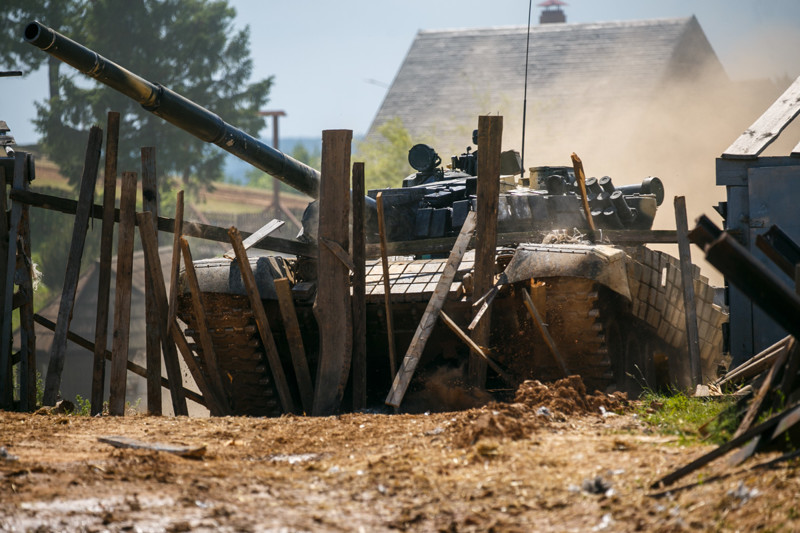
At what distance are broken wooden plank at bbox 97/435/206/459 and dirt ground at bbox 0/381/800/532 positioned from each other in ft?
0.14

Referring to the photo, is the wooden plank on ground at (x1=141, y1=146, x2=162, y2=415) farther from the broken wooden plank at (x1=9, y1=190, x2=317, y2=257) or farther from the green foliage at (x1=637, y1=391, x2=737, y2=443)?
the green foliage at (x1=637, y1=391, x2=737, y2=443)

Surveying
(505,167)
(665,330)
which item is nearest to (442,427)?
(665,330)

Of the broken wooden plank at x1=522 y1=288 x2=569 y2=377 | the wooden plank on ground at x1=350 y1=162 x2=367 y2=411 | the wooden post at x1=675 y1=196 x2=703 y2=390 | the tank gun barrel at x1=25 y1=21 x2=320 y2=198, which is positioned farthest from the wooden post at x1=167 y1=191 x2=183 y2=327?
→ the wooden post at x1=675 y1=196 x2=703 y2=390

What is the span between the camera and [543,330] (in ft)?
25.4

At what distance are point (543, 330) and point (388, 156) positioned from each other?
78.8ft

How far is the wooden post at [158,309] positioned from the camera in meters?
8.26

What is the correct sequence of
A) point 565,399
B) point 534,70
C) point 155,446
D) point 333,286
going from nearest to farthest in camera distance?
point 155,446, point 565,399, point 333,286, point 534,70

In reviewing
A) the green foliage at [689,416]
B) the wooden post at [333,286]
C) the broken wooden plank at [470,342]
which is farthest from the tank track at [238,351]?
the green foliage at [689,416]

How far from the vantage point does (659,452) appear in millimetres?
4828

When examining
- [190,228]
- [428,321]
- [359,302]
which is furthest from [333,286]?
[190,228]

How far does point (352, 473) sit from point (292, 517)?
867 mm

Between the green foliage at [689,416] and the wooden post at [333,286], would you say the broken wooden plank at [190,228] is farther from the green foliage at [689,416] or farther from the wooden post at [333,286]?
the green foliage at [689,416]

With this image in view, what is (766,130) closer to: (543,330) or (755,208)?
(755,208)

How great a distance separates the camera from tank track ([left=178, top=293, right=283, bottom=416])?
8609mm
